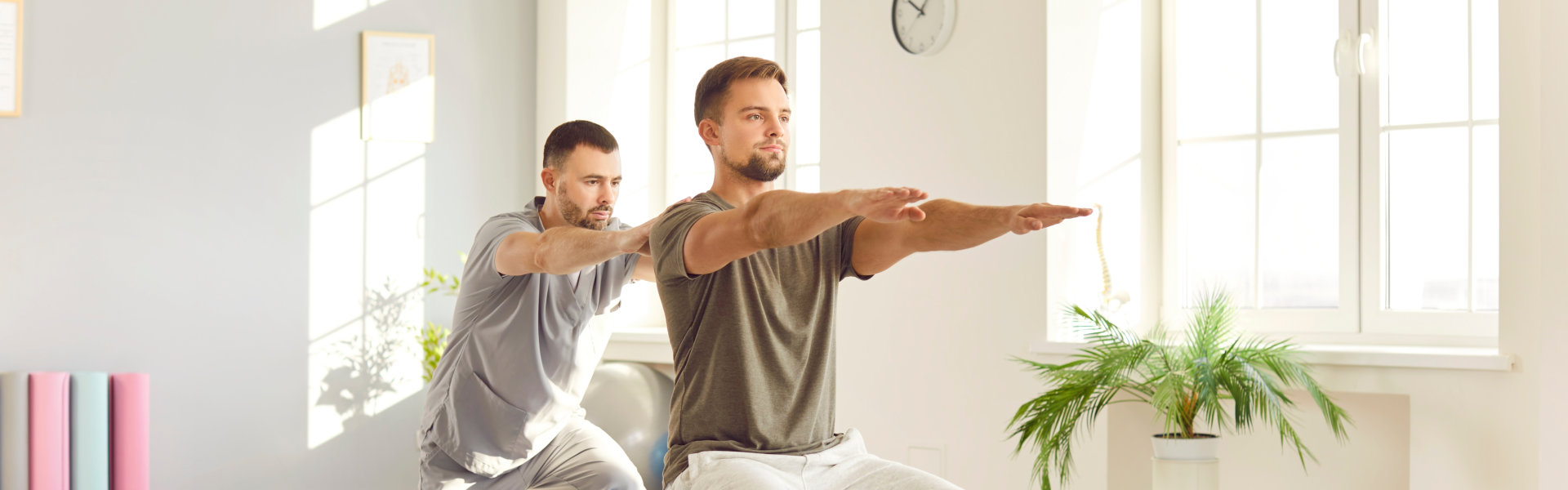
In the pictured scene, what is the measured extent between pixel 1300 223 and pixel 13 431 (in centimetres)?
379

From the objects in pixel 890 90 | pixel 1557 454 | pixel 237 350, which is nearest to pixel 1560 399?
pixel 1557 454

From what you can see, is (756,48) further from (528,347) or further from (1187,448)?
(1187,448)

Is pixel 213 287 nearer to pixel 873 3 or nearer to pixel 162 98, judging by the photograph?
pixel 162 98

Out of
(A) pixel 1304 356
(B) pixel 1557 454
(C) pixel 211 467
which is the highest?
(A) pixel 1304 356

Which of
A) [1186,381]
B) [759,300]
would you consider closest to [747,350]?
[759,300]

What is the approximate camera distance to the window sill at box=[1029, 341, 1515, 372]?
104 inches

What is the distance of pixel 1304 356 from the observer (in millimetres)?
2857

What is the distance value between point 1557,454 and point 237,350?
12.6ft

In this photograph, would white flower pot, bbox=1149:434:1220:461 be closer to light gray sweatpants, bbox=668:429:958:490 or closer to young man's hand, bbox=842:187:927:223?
light gray sweatpants, bbox=668:429:958:490

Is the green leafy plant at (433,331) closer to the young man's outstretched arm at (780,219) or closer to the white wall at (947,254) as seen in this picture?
the white wall at (947,254)

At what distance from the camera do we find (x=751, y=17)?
4.43 meters

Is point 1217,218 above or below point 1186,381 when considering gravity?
above

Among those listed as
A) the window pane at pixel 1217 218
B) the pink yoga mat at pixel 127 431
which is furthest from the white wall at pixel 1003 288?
the pink yoga mat at pixel 127 431

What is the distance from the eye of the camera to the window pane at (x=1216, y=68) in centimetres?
333
